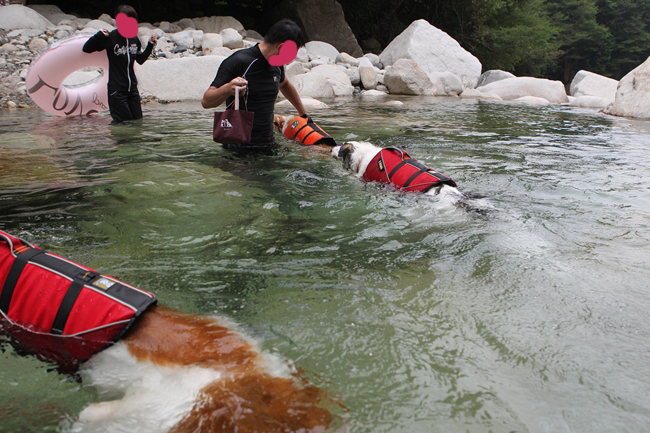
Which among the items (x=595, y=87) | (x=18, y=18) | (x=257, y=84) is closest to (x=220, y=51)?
(x=18, y=18)

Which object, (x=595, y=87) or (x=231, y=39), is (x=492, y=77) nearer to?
(x=595, y=87)

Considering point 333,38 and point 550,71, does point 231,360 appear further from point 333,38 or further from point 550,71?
point 550,71

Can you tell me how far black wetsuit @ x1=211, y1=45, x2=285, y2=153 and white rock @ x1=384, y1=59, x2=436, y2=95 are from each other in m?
11.3

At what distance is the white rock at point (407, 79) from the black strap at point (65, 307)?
591 inches

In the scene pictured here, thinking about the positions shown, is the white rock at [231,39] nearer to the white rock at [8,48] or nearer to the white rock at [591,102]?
the white rock at [8,48]

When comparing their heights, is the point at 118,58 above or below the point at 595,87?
below

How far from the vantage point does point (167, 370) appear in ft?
5.47

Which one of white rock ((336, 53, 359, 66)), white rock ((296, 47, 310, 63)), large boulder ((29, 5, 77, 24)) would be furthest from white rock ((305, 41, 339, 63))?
large boulder ((29, 5, 77, 24))

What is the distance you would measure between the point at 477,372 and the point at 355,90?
14801 mm

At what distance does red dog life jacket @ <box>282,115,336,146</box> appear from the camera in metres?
5.93

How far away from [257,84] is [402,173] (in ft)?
6.23

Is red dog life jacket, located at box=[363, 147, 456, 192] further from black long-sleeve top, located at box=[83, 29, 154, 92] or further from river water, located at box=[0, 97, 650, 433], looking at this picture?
black long-sleeve top, located at box=[83, 29, 154, 92]

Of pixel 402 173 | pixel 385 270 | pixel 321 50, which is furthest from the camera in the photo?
pixel 321 50

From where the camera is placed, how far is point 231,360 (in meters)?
1.70
